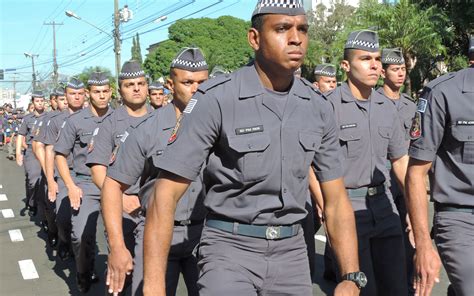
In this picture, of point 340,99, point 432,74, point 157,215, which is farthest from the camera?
point 432,74

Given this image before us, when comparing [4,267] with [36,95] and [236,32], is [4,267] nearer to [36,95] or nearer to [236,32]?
[36,95]

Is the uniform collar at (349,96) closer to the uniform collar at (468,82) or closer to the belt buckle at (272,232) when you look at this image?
the uniform collar at (468,82)

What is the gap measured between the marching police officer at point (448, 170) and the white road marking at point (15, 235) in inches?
290

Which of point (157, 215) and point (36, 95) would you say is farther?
point (36, 95)

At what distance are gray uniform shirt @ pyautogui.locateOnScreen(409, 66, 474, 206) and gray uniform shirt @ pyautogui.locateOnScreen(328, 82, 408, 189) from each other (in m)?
1.19

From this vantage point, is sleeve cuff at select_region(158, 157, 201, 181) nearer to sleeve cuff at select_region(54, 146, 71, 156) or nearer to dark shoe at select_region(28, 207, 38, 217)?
sleeve cuff at select_region(54, 146, 71, 156)

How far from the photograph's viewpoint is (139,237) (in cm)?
450

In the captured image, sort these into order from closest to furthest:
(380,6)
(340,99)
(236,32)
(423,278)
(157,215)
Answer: (157,215) → (423,278) → (340,99) → (380,6) → (236,32)

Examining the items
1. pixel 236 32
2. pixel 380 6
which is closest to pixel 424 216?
pixel 380 6

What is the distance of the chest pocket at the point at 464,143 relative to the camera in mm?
3643

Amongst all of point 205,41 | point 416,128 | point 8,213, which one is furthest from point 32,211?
point 205,41

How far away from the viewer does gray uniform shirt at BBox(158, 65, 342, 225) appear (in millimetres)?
2809

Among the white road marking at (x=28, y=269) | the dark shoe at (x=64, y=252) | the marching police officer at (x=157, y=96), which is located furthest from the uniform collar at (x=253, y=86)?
the marching police officer at (x=157, y=96)

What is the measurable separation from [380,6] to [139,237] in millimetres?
20481
